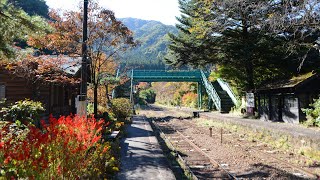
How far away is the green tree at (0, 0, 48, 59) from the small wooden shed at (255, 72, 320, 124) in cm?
1483

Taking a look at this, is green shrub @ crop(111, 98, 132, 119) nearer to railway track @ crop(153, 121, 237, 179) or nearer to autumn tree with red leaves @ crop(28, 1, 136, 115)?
autumn tree with red leaves @ crop(28, 1, 136, 115)

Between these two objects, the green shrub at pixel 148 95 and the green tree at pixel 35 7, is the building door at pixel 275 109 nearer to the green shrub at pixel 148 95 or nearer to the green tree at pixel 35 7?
the green tree at pixel 35 7

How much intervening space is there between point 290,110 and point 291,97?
2.60ft

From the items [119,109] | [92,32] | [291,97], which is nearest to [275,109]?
[291,97]

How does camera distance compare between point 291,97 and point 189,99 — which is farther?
point 189,99

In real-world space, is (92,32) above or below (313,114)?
above

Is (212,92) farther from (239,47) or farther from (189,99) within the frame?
(189,99)

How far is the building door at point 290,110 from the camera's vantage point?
16469mm

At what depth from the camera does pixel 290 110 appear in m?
17.1

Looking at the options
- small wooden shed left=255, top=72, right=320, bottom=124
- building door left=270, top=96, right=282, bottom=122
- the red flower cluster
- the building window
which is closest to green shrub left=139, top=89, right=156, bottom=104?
small wooden shed left=255, top=72, right=320, bottom=124

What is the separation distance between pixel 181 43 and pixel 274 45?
8.18 m

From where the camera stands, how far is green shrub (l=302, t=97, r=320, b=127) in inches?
560

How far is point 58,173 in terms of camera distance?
13.0 feet

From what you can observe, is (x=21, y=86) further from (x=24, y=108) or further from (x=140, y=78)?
(x=140, y=78)
